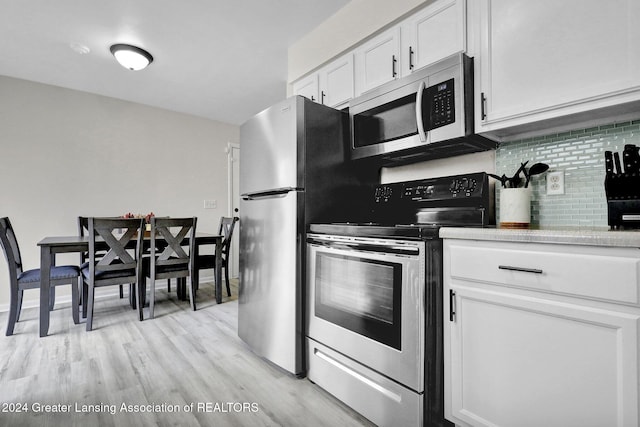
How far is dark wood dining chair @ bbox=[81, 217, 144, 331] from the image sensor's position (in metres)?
2.74

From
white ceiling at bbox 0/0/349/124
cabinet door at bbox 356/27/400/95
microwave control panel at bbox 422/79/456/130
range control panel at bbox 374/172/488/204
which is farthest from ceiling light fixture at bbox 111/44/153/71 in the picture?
microwave control panel at bbox 422/79/456/130

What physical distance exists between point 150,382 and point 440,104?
7.57ft

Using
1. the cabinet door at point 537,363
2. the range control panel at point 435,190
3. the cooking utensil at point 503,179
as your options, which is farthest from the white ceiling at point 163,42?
the cabinet door at point 537,363

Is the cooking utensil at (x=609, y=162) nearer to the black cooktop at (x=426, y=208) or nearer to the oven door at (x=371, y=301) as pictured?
the black cooktop at (x=426, y=208)

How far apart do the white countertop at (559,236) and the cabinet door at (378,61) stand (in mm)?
1179

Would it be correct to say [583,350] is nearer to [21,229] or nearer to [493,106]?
[493,106]

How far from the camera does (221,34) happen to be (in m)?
2.71

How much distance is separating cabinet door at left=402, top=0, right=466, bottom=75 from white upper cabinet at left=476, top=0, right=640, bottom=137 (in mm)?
127

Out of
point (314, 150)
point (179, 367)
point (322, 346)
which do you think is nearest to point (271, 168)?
point (314, 150)

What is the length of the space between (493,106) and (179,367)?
7.86 feet

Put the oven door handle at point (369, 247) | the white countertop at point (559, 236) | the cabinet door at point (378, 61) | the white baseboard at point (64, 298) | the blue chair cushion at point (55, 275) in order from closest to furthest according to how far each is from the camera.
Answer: the white countertop at point (559, 236), the oven door handle at point (369, 247), the cabinet door at point (378, 61), the blue chair cushion at point (55, 275), the white baseboard at point (64, 298)

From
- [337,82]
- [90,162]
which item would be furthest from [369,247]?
[90,162]

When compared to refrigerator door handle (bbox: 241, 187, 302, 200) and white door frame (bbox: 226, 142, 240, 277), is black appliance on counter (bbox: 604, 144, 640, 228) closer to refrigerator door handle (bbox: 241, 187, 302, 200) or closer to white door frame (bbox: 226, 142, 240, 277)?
refrigerator door handle (bbox: 241, 187, 302, 200)

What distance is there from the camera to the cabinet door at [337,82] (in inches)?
92.1
